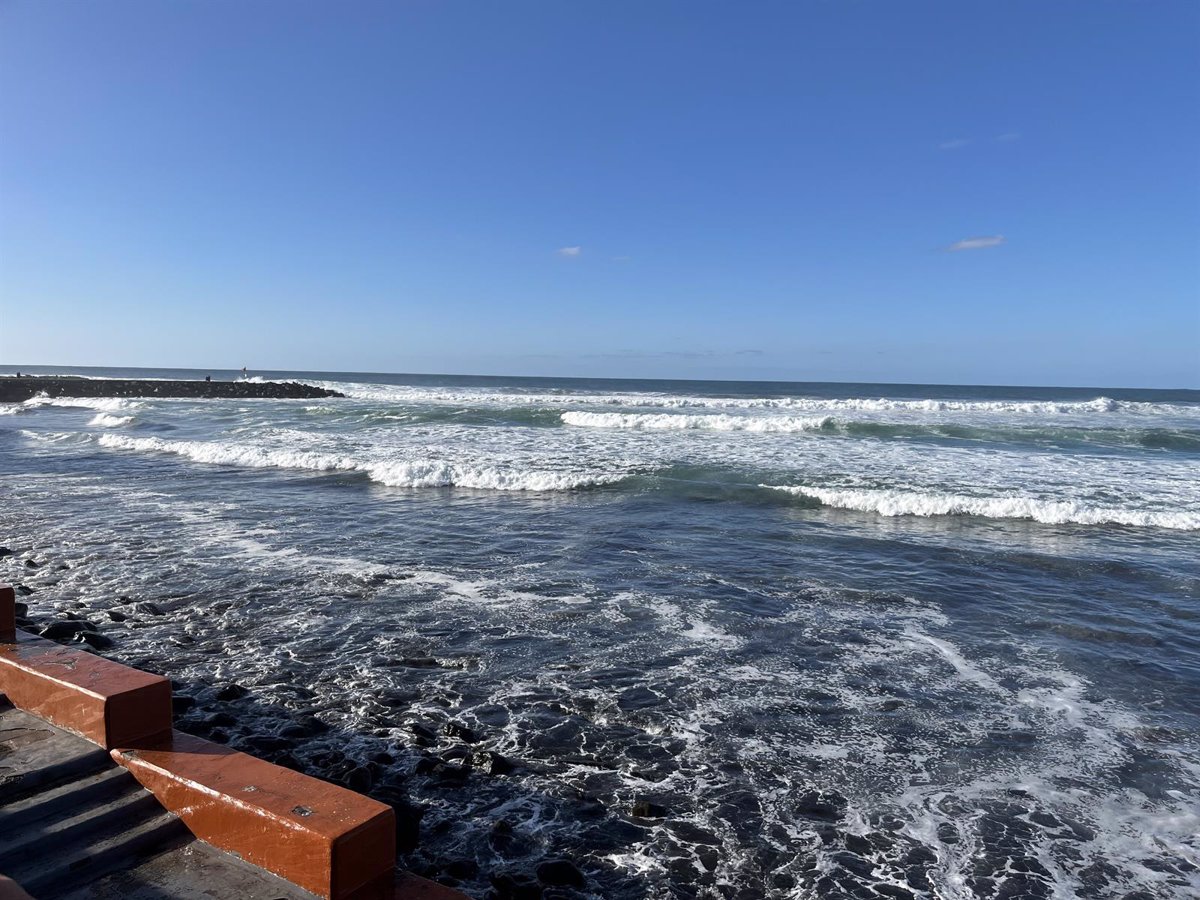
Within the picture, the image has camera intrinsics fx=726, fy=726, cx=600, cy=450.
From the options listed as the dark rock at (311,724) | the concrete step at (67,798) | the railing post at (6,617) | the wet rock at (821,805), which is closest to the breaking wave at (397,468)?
the dark rock at (311,724)

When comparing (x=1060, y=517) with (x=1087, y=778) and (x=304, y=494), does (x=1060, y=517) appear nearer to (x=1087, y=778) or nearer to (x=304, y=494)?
(x=1087, y=778)

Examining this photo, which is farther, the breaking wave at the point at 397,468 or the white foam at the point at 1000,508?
the breaking wave at the point at 397,468

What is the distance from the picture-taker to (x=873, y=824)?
12.1ft

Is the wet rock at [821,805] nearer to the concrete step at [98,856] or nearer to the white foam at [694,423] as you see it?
the concrete step at [98,856]

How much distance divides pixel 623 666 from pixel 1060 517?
9.84m

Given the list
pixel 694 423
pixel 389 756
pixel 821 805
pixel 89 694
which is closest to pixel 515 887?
pixel 389 756

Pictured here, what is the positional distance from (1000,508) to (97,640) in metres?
12.8

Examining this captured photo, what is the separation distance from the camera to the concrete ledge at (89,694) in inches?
130

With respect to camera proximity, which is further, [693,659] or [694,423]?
[694,423]

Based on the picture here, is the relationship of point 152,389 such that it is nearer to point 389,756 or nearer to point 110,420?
point 110,420

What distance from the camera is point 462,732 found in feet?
14.7

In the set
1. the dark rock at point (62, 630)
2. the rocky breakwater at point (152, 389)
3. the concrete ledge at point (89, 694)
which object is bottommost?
the dark rock at point (62, 630)

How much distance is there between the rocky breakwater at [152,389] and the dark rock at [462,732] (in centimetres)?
4451

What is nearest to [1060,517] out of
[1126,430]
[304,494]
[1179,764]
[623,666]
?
[1179,764]
